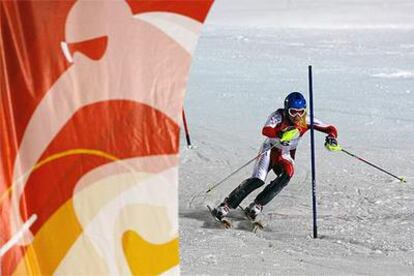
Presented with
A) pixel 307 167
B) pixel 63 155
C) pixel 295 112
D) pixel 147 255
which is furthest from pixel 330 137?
pixel 63 155

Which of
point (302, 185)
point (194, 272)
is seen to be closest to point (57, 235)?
point (194, 272)

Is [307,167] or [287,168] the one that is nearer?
[287,168]

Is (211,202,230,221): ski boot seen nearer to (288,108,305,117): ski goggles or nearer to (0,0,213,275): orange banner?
(288,108,305,117): ski goggles

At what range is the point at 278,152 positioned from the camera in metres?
6.68

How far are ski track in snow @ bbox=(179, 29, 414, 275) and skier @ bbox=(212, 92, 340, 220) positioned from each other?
23cm

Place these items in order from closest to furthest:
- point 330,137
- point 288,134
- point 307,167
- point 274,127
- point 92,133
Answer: point 92,133 → point 288,134 → point 274,127 → point 330,137 → point 307,167

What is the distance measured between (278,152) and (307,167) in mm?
2284

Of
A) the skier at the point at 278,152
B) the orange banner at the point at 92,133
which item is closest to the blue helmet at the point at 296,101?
the skier at the point at 278,152

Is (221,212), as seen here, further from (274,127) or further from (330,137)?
(330,137)

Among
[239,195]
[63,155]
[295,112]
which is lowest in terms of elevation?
[239,195]

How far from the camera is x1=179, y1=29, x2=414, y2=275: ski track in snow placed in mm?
5684

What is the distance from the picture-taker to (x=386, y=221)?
6.62 metres

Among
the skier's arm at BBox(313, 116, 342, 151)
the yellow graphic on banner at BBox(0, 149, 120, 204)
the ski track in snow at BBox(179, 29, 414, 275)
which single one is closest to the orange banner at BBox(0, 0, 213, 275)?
the yellow graphic on banner at BBox(0, 149, 120, 204)

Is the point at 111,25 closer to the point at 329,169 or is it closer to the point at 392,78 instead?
the point at 329,169
